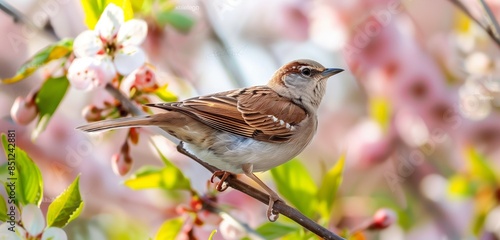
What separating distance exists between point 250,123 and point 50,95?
0.72ft

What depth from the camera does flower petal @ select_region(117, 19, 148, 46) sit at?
0.69 m

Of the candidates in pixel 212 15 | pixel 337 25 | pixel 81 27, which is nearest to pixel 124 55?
pixel 212 15

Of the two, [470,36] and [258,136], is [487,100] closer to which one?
[470,36]

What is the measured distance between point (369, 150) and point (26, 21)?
672 mm

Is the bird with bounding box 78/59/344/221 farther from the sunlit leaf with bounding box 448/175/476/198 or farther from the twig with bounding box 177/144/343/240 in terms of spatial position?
the sunlit leaf with bounding box 448/175/476/198

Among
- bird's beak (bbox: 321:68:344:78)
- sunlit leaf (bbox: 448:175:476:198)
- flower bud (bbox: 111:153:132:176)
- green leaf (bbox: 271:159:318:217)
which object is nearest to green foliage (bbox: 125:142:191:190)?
flower bud (bbox: 111:153:132:176)

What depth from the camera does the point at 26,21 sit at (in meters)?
0.72

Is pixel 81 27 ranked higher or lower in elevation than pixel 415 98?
higher

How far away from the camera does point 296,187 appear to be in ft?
2.71

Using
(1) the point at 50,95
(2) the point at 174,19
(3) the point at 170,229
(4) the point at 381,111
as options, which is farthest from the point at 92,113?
(4) the point at 381,111

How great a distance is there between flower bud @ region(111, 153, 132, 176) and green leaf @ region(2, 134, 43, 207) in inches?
4.8

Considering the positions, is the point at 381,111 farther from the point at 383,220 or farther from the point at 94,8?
the point at 94,8

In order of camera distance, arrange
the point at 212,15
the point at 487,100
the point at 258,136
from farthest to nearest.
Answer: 1. the point at 487,100
2. the point at 212,15
3. the point at 258,136

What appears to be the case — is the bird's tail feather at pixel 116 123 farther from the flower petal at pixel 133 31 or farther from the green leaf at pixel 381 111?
the green leaf at pixel 381 111
